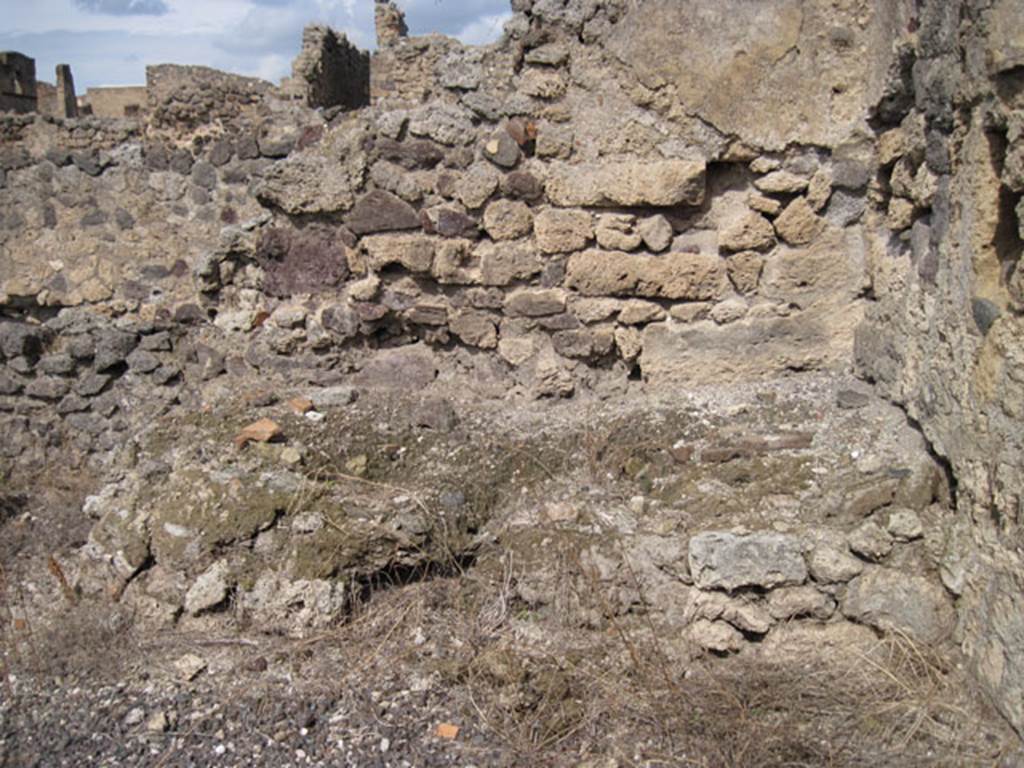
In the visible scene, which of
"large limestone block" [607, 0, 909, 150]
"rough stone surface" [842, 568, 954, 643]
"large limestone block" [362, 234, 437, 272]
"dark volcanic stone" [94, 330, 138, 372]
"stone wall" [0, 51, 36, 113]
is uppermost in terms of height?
"stone wall" [0, 51, 36, 113]

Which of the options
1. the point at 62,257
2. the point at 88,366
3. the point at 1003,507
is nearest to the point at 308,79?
the point at 62,257

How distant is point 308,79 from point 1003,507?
627 cm

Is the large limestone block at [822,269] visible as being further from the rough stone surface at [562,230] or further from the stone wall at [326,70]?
the stone wall at [326,70]

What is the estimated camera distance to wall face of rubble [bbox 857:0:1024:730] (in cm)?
211

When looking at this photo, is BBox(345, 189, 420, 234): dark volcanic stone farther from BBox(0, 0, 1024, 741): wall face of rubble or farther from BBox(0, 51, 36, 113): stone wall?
BBox(0, 51, 36, 113): stone wall

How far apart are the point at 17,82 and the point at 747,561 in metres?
13.3

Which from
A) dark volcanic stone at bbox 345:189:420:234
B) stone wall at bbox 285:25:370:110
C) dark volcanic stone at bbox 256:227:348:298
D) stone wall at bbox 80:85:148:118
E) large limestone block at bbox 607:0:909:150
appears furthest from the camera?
stone wall at bbox 80:85:148:118

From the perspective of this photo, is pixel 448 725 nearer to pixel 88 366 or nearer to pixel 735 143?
pixel 735 143

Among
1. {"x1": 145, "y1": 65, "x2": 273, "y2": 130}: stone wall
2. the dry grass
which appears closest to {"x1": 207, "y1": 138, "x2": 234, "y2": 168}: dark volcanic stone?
{"x1": 145, "y1": 65, "x2": 273, "y2": 130}: stone wall

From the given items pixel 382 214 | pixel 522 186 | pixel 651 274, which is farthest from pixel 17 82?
pixel 651 274

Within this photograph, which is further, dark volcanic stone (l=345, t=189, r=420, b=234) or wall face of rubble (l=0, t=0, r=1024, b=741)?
dark volcanic stone (l=345, t=189, r=420, b=234)

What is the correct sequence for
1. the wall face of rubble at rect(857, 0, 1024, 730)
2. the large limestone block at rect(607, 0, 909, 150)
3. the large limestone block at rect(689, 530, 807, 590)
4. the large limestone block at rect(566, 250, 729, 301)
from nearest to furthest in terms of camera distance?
the wall face of rubble at rect(857, 0, 1024, 730), the large limestone block at rect(689, 530, 807, 590), the large limestone block at rect(607, 0, 909, 150), the large limestone block at rect(566, 250, 729, 301)

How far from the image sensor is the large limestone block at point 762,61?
324 centimetres

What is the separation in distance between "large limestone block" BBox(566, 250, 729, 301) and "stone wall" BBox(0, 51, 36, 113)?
11140mm
